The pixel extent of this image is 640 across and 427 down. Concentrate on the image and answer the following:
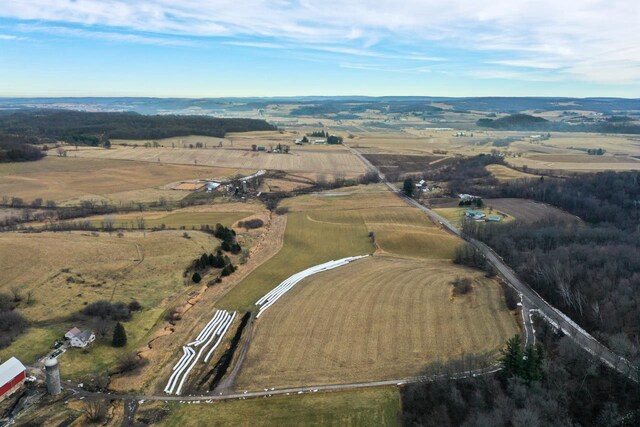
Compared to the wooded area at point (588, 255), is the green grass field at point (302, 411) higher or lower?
lower

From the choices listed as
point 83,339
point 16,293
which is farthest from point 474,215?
point 16,293

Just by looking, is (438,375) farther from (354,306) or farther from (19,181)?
(19,181)

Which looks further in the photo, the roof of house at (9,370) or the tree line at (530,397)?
the roof of house at (9,370)

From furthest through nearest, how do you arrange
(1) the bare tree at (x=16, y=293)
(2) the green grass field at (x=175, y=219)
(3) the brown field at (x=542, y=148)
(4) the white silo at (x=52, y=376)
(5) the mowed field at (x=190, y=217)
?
(3) the brown field at (x=542, y=148) < (5) the mowed field at (x=190, y=217) < (2) the green grass field at (x=175, y=219) < (1) the bare tree at (x=16, y=293) < (4) the white silo at (x=52, y=376)

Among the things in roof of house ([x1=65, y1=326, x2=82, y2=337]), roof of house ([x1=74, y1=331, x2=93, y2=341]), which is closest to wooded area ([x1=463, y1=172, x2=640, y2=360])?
roof of house ([x1=74, y1=331, x2=93, y2=341])

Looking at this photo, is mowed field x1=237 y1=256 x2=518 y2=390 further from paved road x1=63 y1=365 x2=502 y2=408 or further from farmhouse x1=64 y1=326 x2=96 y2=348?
farmhouse x1=64 y1=326 x2=96 y2=348

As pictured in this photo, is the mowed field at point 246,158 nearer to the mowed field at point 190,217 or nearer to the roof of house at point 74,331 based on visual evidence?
the mowed field at point 190,217

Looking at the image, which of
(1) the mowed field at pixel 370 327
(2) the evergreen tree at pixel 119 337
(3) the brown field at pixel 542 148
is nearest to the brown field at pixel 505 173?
(3) the brown field at pixel 542 148
